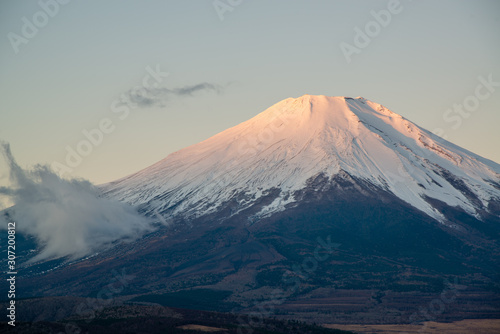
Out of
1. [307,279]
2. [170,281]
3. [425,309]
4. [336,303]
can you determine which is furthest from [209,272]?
[425,309]

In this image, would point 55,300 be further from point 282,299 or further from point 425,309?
point 425,309

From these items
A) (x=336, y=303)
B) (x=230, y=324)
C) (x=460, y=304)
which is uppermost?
(x=230, y=324)

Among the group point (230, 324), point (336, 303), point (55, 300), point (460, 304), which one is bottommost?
point (460, 304)

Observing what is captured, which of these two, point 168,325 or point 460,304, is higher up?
point 168,325

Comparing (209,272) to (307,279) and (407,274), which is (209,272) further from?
(407,274)

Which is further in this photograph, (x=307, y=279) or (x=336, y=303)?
(x=307, y=279)

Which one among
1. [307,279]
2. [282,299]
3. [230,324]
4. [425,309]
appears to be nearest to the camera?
[230,324]

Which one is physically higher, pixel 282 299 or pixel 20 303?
pixel 20 303

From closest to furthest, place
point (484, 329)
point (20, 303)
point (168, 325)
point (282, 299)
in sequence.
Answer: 1. point (168, 325)
2. point (20, 303)
3. point (484, 329)
4. point (282, 299)

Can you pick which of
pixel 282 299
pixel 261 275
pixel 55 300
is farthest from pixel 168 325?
pixel 261 275
